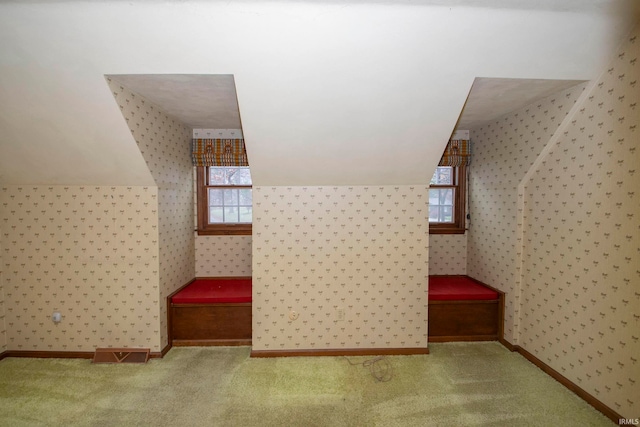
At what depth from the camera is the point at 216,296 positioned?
300 cm

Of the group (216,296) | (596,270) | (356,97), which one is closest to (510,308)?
(596,270)

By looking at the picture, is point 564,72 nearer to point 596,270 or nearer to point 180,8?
point 596,270

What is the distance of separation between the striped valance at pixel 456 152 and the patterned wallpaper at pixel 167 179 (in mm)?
2916

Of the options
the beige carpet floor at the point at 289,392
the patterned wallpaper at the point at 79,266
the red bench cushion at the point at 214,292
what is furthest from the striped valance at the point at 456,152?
the patterned wallpaper at the point at 79,266

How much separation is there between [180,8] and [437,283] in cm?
331

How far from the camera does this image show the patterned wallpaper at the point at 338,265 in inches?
112

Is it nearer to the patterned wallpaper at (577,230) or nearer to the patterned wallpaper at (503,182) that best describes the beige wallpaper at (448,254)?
the patterned wallpaper at (503,182)

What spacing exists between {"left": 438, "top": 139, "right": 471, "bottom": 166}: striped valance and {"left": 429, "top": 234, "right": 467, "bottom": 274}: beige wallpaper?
0.88m

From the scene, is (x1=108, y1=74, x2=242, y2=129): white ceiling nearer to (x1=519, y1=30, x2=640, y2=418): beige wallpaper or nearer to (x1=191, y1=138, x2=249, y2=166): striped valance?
(x1=191, y1=138, x2=249, y2=166): striped valance

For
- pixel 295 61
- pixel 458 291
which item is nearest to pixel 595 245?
pixel 458 291

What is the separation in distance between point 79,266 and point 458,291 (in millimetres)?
3653

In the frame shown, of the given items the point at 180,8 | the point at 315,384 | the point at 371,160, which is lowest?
the point at 315,384

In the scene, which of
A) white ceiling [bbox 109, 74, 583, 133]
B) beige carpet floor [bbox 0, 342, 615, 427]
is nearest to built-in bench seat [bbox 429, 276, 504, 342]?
beige carpet floor [bbox 0, 342, 615, 427]

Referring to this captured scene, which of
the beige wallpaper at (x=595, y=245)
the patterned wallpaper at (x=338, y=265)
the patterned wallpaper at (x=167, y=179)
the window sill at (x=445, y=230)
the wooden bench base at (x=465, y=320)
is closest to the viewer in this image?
the beige wallpaper at (x=595, y=245)
